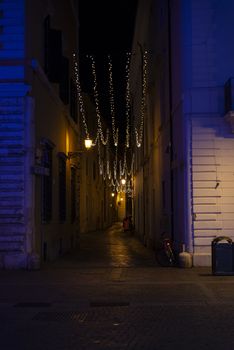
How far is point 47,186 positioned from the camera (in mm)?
19938

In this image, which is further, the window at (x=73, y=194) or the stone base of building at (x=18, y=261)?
the window at (x=73, y=194)

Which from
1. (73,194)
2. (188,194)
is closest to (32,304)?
(188,194)

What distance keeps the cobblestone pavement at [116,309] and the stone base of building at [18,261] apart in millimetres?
394

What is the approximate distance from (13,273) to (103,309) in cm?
571

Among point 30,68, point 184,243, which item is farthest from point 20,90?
point 184,243

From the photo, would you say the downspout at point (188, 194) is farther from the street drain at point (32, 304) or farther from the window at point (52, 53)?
the street drain at point (32, 304)

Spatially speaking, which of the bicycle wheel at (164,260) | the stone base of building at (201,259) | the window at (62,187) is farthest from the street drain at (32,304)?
the window at (62,187)

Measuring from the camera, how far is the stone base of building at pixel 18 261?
54.5 ft

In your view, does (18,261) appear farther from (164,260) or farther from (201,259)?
(201,259)

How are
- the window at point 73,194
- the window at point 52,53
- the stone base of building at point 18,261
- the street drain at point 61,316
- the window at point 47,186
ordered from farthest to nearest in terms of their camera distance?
the window at point 73,194 → the window at point 52,53 → the window at point 47,186 → the stone base of building at point 18,261 → the street drain at point 61,316

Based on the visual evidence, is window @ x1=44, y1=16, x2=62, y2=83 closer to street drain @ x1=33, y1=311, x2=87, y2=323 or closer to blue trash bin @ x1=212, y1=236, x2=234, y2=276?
blue trash bin @ x1=212, y1=236, x2=234, y2=276

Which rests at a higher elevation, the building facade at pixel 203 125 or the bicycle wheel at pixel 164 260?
the building facade at pixel 203 125

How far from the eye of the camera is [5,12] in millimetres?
17172

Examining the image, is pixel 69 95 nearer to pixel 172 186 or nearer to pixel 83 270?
pixel 172 186
